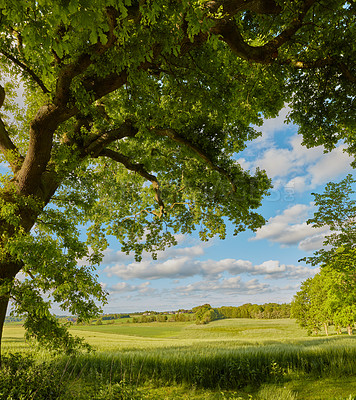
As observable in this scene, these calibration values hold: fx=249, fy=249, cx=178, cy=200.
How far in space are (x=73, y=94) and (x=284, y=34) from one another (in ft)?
21.7

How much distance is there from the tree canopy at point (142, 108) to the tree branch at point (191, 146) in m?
0.05

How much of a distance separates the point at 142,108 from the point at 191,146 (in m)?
2.93

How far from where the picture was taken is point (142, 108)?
9148 mm

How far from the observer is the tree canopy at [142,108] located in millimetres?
5691

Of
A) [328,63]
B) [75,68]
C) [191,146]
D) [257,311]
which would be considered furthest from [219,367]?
[257,311]

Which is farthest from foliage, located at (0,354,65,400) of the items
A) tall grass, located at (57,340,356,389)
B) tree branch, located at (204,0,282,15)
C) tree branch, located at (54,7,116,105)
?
tree branch, located at (204,0,282,15)

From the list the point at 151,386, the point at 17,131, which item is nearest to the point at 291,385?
the point at 151,386

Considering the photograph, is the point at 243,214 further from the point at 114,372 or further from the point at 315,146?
the point at 114,372

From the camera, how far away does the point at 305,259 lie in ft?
39.6

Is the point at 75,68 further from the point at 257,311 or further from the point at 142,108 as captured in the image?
the point at 257,311

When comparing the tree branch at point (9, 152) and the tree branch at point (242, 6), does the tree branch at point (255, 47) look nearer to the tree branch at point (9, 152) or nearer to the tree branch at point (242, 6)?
the tree branch at point (242, 6)

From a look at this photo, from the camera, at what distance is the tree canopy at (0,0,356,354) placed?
18.7 feet

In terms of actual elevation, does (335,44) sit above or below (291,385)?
above

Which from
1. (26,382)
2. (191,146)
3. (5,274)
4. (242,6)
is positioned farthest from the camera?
(191,146)
